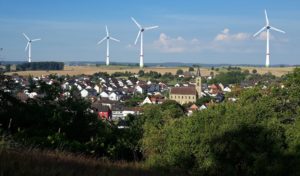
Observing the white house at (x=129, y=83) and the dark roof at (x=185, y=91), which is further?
the white house at (x=129, y=83)

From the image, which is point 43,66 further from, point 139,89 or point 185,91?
point 185,91

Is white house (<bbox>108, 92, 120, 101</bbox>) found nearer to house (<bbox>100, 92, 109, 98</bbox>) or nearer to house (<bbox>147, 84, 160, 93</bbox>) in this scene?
house (<bbox>100, 92, 109, 98</bbox>)

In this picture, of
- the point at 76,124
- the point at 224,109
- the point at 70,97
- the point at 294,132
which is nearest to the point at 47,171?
the point at 76,124

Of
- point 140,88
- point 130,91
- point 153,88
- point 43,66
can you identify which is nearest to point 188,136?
point 130,91

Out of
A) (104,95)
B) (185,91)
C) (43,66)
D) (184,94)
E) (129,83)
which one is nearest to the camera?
(184,94)

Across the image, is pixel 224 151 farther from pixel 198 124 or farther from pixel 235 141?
pixel 198 124

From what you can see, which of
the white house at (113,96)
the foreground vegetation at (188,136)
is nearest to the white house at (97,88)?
the white house at (113,96)

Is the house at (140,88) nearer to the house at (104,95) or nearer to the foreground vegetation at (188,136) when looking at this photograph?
Answer: the house at (104,95)

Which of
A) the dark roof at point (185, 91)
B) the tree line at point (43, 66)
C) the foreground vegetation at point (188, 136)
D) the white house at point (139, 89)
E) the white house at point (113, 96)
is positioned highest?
the tree line at point (43, 66)
